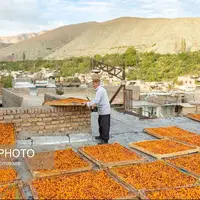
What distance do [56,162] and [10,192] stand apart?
1.20m

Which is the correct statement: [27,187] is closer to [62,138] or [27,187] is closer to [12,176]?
[12,176]

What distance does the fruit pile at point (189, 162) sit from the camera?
15.8 ft

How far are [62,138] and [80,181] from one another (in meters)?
2.39

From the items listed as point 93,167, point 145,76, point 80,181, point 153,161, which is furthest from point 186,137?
point 145,76

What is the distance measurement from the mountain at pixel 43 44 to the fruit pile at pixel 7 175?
116897 mm

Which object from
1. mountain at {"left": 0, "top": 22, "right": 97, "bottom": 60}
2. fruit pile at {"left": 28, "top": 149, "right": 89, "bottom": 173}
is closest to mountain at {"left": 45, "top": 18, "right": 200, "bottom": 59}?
mountain at {"left": 0, "top": 22, "right": 97, "bottom": 60}

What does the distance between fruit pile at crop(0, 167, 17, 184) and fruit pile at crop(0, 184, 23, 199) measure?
157mm

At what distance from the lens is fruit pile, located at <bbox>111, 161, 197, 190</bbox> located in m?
4.17

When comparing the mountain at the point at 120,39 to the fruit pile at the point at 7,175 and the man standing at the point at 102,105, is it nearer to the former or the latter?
the man standing at the point at 102,105

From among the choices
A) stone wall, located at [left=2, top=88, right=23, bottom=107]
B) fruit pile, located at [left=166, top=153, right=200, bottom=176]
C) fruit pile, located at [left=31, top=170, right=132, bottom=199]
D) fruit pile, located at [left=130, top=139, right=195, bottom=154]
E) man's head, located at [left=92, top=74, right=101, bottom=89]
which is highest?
man's head, located at [left=92, top=74, right=101, bottom=89]

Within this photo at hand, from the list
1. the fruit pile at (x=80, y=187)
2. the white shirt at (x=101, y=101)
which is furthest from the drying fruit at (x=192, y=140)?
the fruit pile at (x=80, y=187)

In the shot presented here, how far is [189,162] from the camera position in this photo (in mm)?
5156

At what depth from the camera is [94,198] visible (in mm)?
3727

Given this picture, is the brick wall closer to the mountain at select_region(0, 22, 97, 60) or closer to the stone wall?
the stone wall
